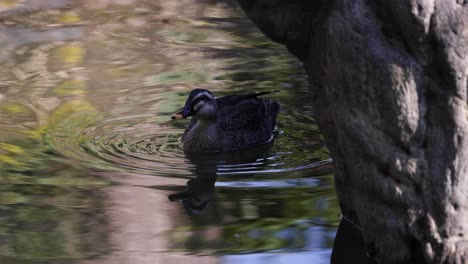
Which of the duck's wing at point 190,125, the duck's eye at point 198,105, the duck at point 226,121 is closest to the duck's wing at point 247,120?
the duck at point 226,121

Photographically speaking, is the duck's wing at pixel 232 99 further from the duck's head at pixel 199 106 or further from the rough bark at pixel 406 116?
the rough bark at pixel 406 116

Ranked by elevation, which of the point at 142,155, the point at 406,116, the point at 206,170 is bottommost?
the point at 206,170

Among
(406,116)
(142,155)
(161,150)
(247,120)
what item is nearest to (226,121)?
(247,120)

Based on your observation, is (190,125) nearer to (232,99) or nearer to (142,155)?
(232,99)

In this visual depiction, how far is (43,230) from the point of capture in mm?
6602

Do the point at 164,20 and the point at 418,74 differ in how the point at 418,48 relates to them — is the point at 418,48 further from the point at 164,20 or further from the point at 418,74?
the point at 164,20

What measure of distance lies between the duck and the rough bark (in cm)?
316

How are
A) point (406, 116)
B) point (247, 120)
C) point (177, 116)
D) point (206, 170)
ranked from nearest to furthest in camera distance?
point (406, 116) < point (206, 170) < point (177, 116) < point (247, 120)

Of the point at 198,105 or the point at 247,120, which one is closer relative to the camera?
the point at 198,105

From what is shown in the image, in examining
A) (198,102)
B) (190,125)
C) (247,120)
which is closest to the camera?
(198,102)

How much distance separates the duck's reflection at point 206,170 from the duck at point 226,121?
0.35 feet

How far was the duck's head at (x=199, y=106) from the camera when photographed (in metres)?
8.83

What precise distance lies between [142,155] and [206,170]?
0.52 meters

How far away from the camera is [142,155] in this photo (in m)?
8.25
